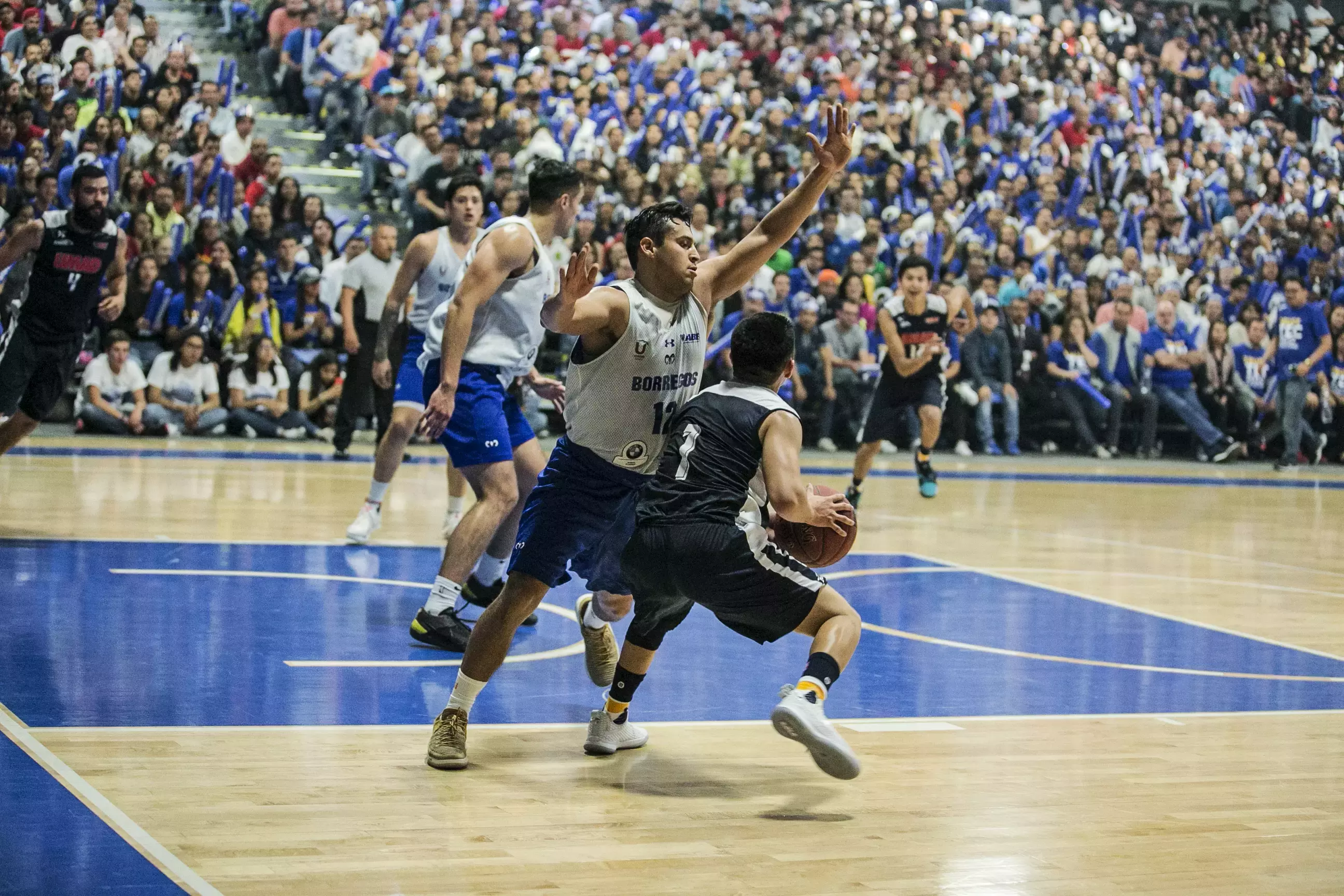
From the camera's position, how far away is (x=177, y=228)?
15.3 metres

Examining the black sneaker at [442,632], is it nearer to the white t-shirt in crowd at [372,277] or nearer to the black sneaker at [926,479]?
the black sneaker at [926,479]

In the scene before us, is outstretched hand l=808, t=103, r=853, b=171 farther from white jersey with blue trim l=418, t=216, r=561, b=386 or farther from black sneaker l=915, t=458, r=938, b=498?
black sneaker l=915, t=458, r=938, b=498

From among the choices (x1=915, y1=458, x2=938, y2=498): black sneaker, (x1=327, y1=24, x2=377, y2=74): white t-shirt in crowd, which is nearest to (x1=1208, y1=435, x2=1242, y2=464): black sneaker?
(x1=915, y1=458, x2=938, y2=498): black sneaker

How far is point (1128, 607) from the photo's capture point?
8430mm

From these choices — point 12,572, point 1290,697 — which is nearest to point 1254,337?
point 1290,697

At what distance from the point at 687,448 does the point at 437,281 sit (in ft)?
13.3

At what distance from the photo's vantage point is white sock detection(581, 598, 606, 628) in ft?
19.0

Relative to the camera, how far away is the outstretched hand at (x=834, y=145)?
17.4 ft

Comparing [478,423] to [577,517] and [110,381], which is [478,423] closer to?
[577,517]

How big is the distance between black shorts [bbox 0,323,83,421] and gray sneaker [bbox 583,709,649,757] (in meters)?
5.00

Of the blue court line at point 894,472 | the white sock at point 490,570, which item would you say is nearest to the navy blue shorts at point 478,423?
the white sock at point 490,570

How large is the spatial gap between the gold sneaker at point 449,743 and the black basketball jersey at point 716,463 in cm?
78

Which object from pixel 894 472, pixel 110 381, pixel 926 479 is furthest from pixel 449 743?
pixel 894 472

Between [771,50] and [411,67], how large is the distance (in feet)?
19.3
